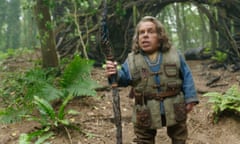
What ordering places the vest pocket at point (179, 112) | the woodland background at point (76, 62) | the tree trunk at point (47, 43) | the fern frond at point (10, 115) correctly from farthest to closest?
1. the tree trunk at point (47, 43)
2. the woodland background at point (76, 62)
3. the fern frond at point (10, 115)
4. the vest pocket at point (179, 112)

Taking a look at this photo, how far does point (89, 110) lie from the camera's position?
622cm

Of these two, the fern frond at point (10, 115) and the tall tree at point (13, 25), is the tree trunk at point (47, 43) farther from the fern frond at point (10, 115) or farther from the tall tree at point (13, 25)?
the tall tree at point (13, 25)

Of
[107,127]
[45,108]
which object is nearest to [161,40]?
[45,108]

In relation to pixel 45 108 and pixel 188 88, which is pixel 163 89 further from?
pixel 45 108

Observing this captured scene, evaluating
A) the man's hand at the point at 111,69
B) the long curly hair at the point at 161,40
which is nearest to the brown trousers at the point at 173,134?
the man's hand at the point at 111,69

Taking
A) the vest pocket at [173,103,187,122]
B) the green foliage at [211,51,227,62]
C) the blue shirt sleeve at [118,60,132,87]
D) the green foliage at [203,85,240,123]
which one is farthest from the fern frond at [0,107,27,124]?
the green foliage at [211,51,227,62]

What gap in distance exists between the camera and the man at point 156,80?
3535mm

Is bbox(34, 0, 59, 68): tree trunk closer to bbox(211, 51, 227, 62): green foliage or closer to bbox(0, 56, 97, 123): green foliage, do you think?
bbox(0, 56, 97, 123): green foliage

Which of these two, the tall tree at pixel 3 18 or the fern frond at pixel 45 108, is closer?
the fern frond at pixel 45 108

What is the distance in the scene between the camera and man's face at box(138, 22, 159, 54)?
3.59 metres

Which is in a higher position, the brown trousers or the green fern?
the green fern

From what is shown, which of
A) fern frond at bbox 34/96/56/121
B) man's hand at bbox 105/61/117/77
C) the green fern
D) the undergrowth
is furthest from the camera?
the green fern

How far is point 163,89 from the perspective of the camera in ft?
11.7

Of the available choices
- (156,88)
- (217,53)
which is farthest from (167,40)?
(217,53)
